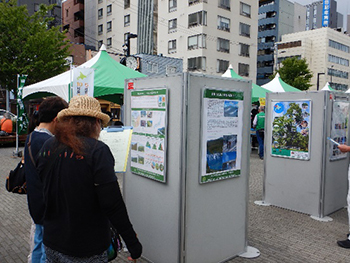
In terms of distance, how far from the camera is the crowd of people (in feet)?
6.01

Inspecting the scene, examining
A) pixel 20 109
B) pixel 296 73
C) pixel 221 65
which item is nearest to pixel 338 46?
pixel 296 73

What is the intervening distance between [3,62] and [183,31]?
22324mm

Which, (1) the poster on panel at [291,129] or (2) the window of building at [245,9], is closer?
(1) the poster on panel at [291,129]

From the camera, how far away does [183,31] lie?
3600 cm

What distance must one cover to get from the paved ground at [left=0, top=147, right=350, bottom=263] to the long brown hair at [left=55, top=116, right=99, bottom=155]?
2.34 metres

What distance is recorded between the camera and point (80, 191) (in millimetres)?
1843

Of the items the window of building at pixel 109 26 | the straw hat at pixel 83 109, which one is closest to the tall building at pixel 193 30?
the window of building at pixel 109 26

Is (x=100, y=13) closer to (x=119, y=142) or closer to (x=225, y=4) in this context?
(x=225, y=4)

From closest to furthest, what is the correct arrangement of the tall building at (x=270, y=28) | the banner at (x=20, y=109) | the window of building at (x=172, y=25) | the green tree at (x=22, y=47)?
the banner at (x=20, y=109), the green tree at (x=22, y=47), the window of building at (x=172, y=25), the tall building at (x=270, y=28)

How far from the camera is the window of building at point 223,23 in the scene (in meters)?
36.4

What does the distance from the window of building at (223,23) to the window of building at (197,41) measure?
3.02 m

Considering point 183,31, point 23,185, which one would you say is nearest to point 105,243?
point 23,185

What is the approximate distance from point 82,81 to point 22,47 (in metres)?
13.9

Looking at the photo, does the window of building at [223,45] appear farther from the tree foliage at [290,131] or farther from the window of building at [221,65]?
the tree foliage at [290,131]
